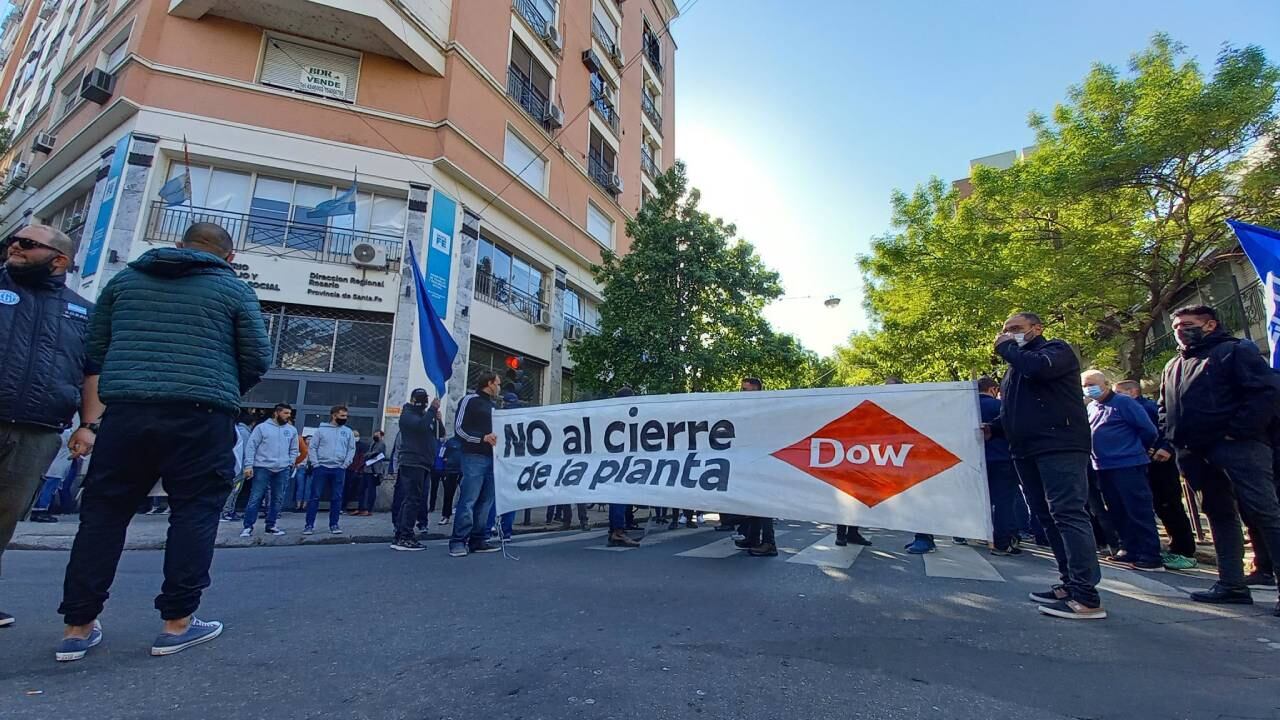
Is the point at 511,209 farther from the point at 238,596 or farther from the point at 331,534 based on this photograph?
the point at 238,596

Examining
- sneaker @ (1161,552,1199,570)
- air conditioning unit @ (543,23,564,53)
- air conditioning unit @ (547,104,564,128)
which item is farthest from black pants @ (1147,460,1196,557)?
air conditioning unit @ (543,23,564,53)

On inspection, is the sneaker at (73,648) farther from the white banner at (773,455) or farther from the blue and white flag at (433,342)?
the blue and white flag at (433,342)

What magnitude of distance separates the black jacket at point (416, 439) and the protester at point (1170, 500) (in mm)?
7643

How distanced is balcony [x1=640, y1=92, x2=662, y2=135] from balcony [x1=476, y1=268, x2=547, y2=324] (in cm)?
1292

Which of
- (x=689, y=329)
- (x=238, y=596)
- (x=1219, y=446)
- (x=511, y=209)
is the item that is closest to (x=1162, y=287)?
(x=689, y=329)

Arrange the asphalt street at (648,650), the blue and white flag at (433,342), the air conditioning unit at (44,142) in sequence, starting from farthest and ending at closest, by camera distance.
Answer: the air conditioning unit at (44,142), the blue and white flag at (433,342), the asphalt street at (648,650)

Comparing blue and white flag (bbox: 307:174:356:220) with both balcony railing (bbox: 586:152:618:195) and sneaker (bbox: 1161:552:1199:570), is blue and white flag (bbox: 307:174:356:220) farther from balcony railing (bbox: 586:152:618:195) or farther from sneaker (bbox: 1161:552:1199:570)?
sneaker (bbox: 1161:552:1199:570)

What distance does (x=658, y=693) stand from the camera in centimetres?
224

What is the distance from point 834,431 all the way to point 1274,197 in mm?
15539

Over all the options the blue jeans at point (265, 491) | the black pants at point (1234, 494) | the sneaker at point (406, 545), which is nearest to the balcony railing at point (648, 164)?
the blue jeans at point (265, 491)

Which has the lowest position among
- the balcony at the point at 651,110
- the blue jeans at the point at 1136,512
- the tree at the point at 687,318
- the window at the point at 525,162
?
the blue jeans at the point at 1136,512

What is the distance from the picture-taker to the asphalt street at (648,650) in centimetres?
214

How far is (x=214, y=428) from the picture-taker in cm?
285

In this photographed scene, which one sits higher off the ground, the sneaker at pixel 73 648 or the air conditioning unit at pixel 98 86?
the air conditioning unit at pixel 98 86
